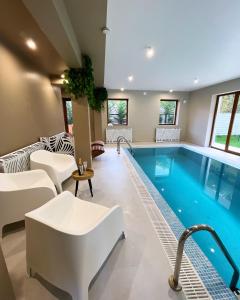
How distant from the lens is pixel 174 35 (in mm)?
2303

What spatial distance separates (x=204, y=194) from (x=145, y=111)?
5.12m

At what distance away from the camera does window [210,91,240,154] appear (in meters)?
5.21

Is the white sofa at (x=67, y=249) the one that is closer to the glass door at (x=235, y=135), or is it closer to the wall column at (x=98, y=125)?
the wall column at (x=98, y=125)

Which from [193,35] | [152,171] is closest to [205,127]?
[152,171]

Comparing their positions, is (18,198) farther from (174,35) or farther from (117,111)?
(117,111)

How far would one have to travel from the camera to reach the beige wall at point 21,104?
7.70ft

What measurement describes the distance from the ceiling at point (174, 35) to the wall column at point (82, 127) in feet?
3.92

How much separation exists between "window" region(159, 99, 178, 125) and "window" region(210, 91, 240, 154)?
6.69ft

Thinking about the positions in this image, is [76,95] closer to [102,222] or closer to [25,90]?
[25,90]

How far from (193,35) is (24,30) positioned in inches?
101

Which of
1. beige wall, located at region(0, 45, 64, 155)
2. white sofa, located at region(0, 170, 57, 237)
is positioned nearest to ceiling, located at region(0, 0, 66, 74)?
beige wall, located at region(0, 45, 64, 155)

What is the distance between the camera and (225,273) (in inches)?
60.3

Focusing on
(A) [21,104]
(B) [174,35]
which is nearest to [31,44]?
(A) [21,104]

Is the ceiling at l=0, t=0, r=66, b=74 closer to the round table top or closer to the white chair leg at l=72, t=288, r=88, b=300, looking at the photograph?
the round table top
